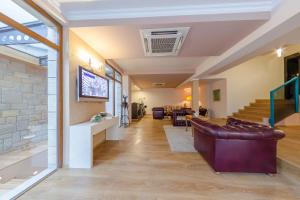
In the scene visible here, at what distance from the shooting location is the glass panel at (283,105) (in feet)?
17.8

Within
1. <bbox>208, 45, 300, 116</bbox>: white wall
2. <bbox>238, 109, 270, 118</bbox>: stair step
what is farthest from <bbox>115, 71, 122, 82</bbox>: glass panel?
<bbox>238, 109, 270, 118</bbox>: stair step

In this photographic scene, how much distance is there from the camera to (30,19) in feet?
7.38

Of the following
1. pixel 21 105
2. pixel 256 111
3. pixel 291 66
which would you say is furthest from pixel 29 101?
pixel 291 66

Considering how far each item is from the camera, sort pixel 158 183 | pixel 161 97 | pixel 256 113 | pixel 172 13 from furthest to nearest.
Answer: pixel 161 97, pixel 256 113, pixel 172 13, pixel 158 183

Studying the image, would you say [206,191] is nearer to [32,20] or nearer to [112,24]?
[112,24]

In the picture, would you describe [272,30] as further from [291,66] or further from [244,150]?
[291,66]

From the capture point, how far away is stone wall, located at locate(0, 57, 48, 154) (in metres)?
2.84

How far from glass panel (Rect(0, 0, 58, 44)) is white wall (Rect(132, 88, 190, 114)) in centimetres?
1144

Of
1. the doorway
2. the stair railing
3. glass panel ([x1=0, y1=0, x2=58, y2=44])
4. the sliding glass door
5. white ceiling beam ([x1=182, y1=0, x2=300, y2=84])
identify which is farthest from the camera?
the doorway

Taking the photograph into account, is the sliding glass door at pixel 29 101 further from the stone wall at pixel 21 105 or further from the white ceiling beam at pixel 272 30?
the white ceiling beam at pixel 272 30

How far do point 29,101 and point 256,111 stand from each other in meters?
7.61

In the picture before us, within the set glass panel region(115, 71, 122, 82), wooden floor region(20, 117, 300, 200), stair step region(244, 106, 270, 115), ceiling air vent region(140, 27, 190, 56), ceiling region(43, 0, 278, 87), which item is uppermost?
ceiling region(43, 0, 278, 87)

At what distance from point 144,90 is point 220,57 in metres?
9.98

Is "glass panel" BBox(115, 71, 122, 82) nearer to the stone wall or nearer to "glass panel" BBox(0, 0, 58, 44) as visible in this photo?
the stone wall
